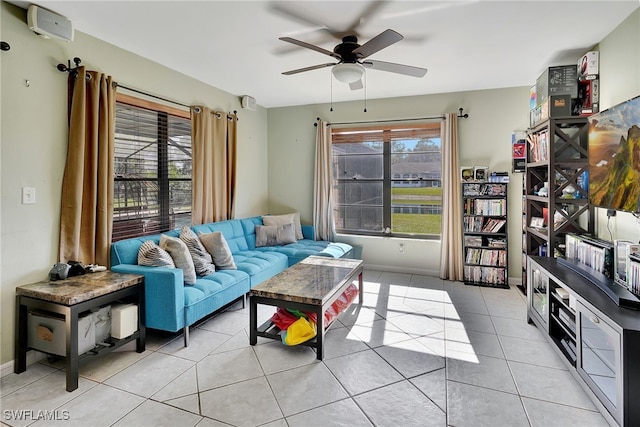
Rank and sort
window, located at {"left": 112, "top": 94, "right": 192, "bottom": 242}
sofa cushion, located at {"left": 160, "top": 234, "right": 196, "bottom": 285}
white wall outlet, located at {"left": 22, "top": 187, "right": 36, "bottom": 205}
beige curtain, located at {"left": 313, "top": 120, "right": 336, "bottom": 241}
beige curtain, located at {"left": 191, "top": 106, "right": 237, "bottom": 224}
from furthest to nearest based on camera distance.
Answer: beige curtain, located at {"left": 313, "top": 120, "right": 336, "bottom": 241} < beige curtain, located at {"left": 191, "top": 106, "right": 237, "bottom": 224} < window, located at {"left": 112, "top": 94, "right": 192, "bottom": 242} < sofa cushion, located at {"left": 160, "top": 234, "right": 196, "bottom": 285} < white wall outlet, located at {"left": 22, "top": 187, "right": 36, "bottom": 205}

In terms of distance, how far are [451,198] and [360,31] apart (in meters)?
2.66

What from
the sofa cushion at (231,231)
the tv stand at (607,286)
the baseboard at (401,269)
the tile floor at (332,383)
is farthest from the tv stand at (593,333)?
the sofa cushion at (231,231)

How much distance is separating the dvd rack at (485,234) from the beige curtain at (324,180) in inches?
76.5

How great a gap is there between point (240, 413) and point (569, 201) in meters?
3.33

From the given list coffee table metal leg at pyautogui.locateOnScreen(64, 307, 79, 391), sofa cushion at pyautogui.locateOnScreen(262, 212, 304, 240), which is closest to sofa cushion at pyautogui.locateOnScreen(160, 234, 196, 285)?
coffee table metal leg at pyautogui.locateOnScreen(64, 307, 79, 391)

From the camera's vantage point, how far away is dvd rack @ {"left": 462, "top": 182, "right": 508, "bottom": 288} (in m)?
4.17

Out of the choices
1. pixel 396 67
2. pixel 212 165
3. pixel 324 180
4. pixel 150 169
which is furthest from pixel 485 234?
pixel 150 169

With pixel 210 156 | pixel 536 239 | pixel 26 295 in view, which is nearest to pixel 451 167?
pixel 536 239

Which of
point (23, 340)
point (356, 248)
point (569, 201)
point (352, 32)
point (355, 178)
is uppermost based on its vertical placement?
point (352, 32)

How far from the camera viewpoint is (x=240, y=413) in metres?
1.85

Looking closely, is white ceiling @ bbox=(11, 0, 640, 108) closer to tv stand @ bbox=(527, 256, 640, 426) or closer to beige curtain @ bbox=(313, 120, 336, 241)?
beige curtain @ bbox=(313, 120, 336, 241)

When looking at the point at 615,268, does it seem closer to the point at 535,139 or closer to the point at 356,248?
the point at 535,139

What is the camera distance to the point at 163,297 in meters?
2.53

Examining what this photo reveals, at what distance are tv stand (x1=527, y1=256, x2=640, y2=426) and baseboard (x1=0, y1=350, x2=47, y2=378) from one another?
375 cm
